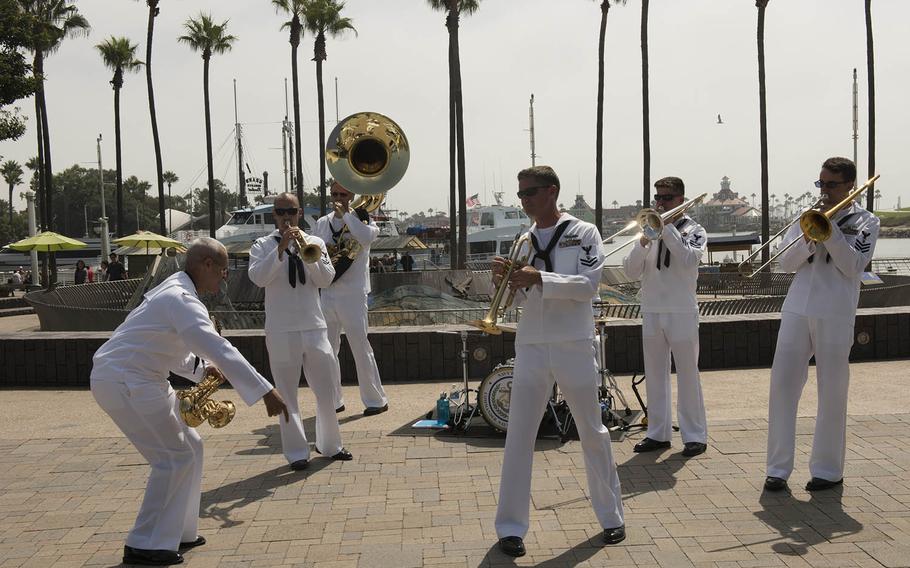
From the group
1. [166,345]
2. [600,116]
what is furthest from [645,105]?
[166,345]

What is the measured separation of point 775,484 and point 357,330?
430cm

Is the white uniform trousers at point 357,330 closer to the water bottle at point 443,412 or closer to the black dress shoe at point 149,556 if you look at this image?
the water bottle at point 443,412

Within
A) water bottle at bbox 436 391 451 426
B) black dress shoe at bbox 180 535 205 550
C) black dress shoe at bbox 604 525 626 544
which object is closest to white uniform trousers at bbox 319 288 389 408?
water bottle at bbox 436 391 451 426

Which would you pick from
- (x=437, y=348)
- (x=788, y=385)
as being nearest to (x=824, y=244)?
(x=788, y=385)

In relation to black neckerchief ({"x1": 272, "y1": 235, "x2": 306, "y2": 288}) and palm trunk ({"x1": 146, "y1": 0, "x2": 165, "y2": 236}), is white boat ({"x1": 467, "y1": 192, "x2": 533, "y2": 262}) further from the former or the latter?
black neckerchief ({"x1": 272, "y1": 235, "x2": 306, "y2": 288})

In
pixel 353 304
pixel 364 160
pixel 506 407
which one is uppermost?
pixel 364 160

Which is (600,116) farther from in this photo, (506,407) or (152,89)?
(506,407)

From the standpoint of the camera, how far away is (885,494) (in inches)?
225

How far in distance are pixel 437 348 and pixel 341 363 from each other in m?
1.07

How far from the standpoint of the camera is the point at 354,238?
8578 millimetres

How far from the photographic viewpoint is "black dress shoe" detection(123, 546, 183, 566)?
4.86 meters

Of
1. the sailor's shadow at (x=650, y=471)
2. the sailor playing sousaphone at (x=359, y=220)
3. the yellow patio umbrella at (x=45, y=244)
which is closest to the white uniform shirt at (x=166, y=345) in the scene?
the sailor's shadow at (x=650, y=471)

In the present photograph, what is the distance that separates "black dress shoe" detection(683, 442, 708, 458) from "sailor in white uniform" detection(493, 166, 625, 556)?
1864 millimetres

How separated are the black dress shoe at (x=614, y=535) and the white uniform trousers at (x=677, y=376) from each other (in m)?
1.99
